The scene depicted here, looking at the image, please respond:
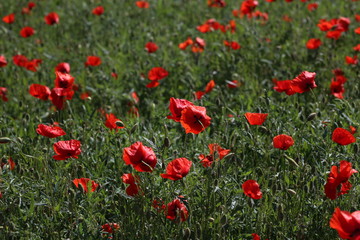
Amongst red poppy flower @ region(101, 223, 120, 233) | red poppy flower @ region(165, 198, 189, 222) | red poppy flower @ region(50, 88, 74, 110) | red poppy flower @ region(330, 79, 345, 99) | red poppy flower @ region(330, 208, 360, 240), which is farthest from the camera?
red poppy flower @ region(330, 79, 345, 99)

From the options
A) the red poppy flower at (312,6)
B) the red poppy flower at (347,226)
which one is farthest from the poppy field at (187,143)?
the red poppy flower at (312,6)

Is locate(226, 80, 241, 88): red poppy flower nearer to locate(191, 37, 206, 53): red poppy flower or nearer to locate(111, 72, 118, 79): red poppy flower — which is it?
locate(191, 37, 206, 53): red poppy flower

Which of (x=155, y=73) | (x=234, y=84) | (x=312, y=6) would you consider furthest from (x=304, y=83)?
(x=312, y=6)

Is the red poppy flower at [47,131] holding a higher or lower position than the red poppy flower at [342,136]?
lower

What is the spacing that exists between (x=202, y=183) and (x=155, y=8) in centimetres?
418

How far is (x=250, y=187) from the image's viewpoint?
227cm

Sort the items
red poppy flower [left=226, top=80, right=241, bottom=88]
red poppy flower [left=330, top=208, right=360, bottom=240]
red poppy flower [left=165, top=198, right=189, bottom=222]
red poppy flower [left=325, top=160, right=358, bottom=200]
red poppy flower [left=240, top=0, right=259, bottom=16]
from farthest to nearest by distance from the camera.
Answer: red poppy flower [left=240, top=0, right=259, bottom=16] → red poppy flower [left=226, top=80, right=241, bottom=88] → red poppy flower [left=165, top=198, right=189, bottom=222] → red poppy flower [left=325, top=160, right=358, bottom=200] → red poppy flower [left=330, top=208, right=360, bottom=240]

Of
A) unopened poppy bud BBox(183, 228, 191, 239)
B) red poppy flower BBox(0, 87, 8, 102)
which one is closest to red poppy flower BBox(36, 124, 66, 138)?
unopened poppy bud BBox(183, 228, 191, 239)

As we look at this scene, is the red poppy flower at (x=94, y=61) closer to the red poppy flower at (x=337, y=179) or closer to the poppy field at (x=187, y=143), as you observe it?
the poppy field at (x=187, y=143)

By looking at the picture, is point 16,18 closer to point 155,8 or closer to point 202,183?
point 155,8

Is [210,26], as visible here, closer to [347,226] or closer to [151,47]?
[151,47]

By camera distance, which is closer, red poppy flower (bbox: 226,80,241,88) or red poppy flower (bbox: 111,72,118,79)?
red poppy flower (bbox: 226,80,241,88)

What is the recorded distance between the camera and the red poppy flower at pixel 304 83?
2.57m

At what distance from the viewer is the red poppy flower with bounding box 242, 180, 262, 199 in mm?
2260
